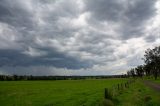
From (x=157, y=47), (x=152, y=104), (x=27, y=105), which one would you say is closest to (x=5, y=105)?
(x=27, y=105)

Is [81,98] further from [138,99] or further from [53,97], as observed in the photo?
[138,99]

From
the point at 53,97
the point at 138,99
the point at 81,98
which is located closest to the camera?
the point at 138,99

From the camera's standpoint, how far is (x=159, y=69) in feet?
441

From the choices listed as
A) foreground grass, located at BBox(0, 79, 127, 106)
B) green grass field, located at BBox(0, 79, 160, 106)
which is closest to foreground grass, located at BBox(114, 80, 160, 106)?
green grass field, located at BBox(0, 79, 160, 106)

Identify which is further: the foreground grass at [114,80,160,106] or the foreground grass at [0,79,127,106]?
the foreground grass at [0,79,127,106]

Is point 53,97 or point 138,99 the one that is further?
point 53,97

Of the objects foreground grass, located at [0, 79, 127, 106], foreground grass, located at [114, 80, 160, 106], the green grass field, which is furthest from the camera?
foreground grass, located at [0, 79, 127, 106]

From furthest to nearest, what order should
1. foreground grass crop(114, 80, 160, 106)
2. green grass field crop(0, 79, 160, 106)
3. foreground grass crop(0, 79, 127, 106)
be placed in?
1. foreground grass crop(0, 79, 127, 106)
2. green grass field crop(0, 79, 160, 106)
3. foreground grass crop(114, 80, 160, 106)

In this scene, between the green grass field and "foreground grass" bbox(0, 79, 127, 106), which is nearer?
A: the green grass field

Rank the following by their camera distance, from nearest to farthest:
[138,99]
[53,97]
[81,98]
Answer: [138,99] → [81,98] → [53,97]

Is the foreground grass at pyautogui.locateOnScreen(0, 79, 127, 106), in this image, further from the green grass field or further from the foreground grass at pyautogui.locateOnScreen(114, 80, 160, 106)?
the foreground grass at pyautogui.locateOnScreen(114, 80, 160, 106)

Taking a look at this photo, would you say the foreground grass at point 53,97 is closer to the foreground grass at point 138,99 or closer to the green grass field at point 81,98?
the green grass field at point 81,98

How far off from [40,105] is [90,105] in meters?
7.41

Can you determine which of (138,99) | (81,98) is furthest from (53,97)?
(138,99)
